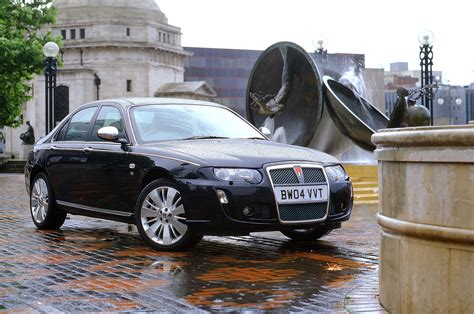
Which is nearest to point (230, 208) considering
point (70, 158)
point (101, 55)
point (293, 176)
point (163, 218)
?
point (293, 176)

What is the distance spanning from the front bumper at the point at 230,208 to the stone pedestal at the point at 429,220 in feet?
8.88

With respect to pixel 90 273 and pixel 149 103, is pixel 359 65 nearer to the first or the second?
pixel 149 103

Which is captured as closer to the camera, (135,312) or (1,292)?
(135,312)

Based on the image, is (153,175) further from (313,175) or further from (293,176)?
(313,175)

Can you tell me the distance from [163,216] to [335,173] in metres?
1.79

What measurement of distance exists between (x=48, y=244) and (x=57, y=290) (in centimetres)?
295

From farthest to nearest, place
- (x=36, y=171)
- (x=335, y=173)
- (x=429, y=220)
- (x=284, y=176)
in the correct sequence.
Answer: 1. (x=36, y=171)
2. (x=335, y=173)
3. (x=284, y=176)
4. (x=429, y=220)

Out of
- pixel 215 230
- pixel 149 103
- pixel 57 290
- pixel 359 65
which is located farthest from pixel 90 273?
pixel 359 65

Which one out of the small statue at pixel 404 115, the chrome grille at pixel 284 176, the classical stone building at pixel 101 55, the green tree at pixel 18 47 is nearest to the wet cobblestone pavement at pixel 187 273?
the chrome grille at pixel 284 176

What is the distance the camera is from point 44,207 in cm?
1031

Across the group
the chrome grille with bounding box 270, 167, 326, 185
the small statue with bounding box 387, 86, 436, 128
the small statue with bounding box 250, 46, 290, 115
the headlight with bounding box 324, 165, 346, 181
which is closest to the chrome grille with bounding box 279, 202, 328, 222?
the chrome grille with bounding box 270, 167, 326, 185

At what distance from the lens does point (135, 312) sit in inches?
205

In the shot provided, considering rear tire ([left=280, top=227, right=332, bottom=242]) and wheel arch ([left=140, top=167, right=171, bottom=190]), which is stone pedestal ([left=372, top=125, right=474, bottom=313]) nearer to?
wheel arch ([left=140, top=167, right=171, bottom=190])

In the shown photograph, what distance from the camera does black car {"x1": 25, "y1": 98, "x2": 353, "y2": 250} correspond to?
304 inches
